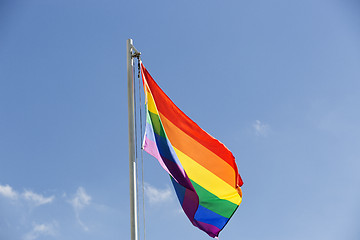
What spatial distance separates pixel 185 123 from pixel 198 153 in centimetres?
78

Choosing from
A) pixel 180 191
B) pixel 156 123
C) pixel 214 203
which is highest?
pixel 156 123

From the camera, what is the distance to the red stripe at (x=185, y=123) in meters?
9.65

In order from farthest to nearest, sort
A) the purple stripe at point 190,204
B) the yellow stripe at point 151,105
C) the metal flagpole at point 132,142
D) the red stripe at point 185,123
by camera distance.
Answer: the red stripe at point 185,123, the purple stripe at point 190,204, the yellow stripe at point 151,105, the metal flagpole at point 132,142

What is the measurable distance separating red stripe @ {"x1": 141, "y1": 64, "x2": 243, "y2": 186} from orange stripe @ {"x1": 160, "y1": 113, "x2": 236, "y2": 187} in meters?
0.09

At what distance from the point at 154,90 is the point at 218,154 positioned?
2.30m

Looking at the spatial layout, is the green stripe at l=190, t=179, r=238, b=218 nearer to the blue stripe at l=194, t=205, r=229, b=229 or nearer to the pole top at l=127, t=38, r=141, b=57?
the blue stripe at l=194, t=205, r=229, b=229

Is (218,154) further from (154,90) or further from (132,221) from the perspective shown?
(132,221)

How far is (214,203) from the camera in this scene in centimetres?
997

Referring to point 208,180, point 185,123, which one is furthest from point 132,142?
point 208,180

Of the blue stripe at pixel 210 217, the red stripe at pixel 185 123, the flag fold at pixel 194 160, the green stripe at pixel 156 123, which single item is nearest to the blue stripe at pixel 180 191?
the flag fold at pixel 194 160

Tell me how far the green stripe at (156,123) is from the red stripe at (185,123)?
330 mm

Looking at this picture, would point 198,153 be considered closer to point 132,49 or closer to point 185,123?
point 185,123

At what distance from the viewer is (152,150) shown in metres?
8.76

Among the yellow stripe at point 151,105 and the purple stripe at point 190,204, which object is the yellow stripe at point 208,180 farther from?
the yellow stripe at point 151,105
